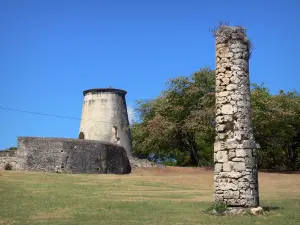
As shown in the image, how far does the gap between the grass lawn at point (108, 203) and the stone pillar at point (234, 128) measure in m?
0.82

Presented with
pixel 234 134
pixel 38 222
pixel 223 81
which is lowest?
pixel 38 222

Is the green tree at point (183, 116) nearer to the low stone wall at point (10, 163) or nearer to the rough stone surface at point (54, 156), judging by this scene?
the rough stone surface at point (54, 156)

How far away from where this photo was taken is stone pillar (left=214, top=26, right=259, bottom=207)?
39.5 feet

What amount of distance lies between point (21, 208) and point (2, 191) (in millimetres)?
3906

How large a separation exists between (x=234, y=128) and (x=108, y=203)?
14.6 ft

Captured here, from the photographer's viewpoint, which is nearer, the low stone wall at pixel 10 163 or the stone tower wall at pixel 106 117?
the low stone wall at pixel 10 163

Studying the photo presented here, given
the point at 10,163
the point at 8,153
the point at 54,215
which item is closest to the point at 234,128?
the point at 54,215

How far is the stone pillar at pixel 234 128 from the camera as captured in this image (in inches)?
475

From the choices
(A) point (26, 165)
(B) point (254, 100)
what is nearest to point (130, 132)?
(B) point (254, 100)

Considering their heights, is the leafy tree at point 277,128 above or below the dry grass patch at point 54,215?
above

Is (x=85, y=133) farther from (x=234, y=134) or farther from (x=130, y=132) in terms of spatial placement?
(x=234, y=134)

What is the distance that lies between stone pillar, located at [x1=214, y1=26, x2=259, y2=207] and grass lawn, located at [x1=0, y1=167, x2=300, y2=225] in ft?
2.70

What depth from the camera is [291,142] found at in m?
36.2

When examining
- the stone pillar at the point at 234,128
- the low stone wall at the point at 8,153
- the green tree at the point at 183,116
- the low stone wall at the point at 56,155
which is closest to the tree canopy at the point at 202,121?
the green tree at the point at 183,116
